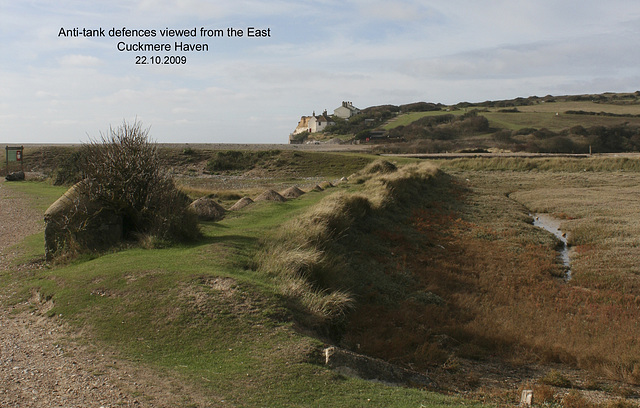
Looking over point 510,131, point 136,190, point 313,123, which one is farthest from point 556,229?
point 313,123

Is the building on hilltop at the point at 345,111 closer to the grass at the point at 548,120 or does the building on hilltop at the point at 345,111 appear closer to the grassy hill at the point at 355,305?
the grass at the point at 548,120

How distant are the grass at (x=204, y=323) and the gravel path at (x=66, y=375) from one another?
0.83 ft

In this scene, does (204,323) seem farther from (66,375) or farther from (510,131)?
Result: (510,131)

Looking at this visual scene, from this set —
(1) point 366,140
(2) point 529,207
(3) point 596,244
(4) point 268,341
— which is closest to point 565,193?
(2) point 529,207

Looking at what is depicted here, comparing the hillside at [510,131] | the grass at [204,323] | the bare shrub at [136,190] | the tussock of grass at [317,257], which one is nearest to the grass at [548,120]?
the hillside at [510,131]

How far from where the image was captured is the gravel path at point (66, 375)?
20.7 ft

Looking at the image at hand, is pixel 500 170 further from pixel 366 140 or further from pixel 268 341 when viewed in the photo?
pixel 268 341

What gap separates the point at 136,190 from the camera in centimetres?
1430

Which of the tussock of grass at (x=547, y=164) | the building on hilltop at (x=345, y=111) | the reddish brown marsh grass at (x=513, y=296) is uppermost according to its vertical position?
the building on hilltop at (x=345, y=111)

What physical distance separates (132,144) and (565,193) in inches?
1266

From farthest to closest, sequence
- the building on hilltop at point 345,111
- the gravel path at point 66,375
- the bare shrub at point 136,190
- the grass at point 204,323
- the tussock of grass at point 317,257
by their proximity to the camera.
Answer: the building on hilltop at point 345,111
the bare shrub at point 136,190
the tussock of grass at point 317,257
the grass at point 204,323
the gravel path at point 66,375

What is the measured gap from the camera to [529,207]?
32.9 meters

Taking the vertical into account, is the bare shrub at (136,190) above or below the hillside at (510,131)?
below

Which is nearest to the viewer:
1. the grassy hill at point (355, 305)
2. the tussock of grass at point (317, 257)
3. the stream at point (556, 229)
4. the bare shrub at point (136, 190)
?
the grassy hill at point (355, 305)
